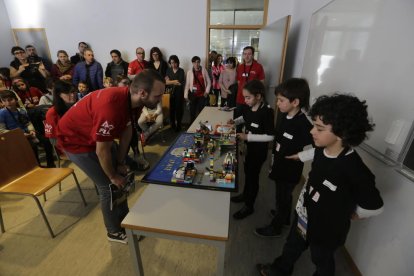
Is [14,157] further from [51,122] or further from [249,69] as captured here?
[249,69]

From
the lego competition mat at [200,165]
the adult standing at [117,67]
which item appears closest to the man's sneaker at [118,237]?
the lego competition mat at [200,165]

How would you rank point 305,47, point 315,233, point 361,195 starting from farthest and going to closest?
point 305,47
point 315,233
point 361,195

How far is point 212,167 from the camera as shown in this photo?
1410 millimetres

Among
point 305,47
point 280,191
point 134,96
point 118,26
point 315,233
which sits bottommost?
point 280,191

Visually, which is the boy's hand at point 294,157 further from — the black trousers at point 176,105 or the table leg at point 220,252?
the black trousers at point 176,105

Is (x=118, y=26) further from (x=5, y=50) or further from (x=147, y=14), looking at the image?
(x=5, y=50)

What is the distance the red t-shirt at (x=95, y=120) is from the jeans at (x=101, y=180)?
5 centimetres

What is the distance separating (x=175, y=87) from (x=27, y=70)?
2777 millimetres

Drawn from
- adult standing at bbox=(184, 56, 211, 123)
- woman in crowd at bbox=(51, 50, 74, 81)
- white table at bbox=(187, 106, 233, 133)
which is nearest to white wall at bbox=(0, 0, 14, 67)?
woman in crowd at bbox=(51, 50, 74, 81)

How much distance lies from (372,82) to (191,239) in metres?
1.34

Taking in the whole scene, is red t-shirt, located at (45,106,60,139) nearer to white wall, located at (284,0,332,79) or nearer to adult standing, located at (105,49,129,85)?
adult standing, located at (105,49,129,85)

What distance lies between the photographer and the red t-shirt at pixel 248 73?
340 centimetres

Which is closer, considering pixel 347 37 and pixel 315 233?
pixel 315 233

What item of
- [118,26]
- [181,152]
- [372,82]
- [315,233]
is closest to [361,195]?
[315,233]
